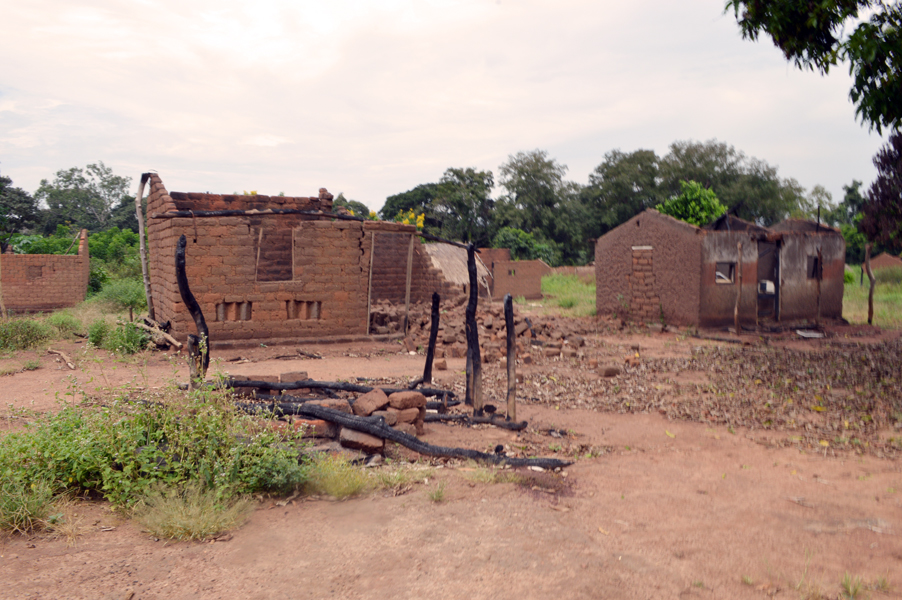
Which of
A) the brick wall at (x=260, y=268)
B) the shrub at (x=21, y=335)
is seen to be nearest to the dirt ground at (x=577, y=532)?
the brick wall at (x=260, y=268)

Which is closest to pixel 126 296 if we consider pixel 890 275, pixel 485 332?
pixel 485 332

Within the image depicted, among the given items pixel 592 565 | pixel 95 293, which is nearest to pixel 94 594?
pixel 592 565

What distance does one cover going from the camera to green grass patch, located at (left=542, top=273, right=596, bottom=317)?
19047mm

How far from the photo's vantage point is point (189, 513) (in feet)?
11.6

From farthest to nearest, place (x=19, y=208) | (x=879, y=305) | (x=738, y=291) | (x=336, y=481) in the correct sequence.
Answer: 1. (x=19, y=208)
2. (x=879, y=305)
3. (x=738, y=291)
4. (x=336, y=481)

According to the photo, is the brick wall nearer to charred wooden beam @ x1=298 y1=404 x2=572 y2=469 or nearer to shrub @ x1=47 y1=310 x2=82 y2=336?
shrub @ x1=47 y1=310 x2=82 y2=336

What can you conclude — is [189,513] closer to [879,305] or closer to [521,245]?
[879,305]

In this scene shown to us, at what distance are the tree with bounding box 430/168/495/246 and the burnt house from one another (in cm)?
2263

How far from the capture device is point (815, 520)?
3.91 metres

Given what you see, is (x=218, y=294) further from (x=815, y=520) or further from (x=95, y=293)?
(x=95, y=293)

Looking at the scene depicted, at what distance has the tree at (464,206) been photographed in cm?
3872

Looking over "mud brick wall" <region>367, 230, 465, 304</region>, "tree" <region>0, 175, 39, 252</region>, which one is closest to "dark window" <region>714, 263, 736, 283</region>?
"mud brick wall" <region>367, 230, 465, 304</region>

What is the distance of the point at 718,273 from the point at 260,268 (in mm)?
10741

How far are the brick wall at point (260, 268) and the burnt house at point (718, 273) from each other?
6.29 m
